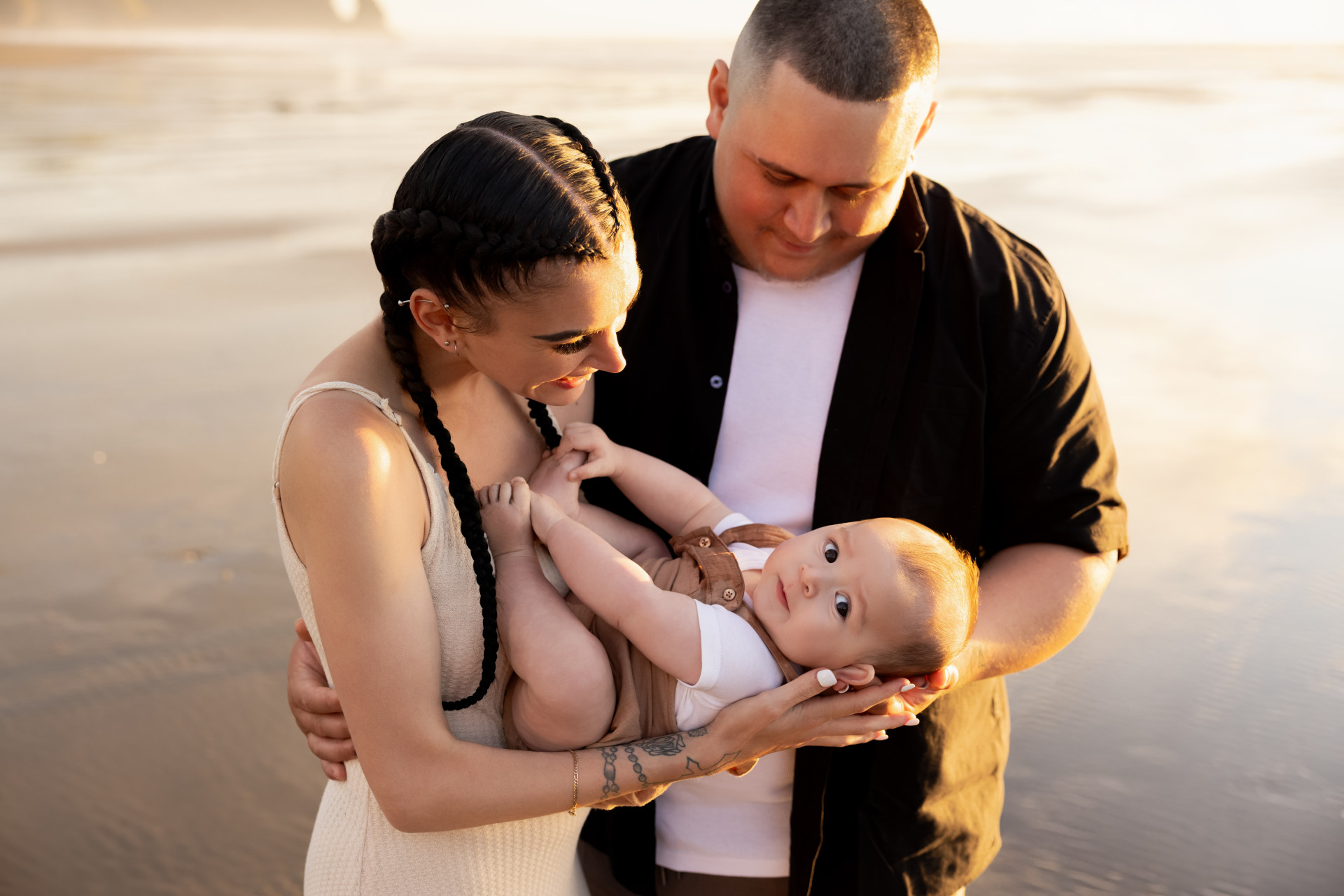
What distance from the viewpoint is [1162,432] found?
658 centimetres

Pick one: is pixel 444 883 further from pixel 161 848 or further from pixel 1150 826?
pixel 1150 826

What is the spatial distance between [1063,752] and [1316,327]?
5.34 metres

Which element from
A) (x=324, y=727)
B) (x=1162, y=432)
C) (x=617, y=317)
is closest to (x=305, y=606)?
(x=324, y=727)

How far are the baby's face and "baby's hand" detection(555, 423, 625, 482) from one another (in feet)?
1.56

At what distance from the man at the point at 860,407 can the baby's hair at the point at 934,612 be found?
6cm

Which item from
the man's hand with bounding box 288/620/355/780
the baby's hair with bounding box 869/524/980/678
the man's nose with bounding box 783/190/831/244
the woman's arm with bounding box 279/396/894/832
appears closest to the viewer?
the woman's arm with bounding box 279/396/894/832

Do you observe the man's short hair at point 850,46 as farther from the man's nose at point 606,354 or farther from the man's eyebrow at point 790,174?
the man's nose at point 606,354

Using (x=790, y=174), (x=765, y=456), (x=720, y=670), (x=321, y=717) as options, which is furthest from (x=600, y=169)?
(x=321, y=717)

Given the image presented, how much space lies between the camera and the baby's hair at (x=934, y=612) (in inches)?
88.6

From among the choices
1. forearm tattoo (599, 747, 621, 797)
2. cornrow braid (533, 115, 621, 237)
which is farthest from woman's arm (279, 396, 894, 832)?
cornrow braid (533, 115, 621, 237)

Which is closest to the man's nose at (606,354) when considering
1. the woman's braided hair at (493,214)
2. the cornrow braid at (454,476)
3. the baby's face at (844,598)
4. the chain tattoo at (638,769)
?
the woman's braided hair at (493,214)

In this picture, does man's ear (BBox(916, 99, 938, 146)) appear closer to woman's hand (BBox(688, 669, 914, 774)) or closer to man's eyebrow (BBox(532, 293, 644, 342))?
man's eyebrow (BBox(532, 293, 644, 342))

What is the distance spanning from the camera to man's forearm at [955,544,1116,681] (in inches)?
97.7

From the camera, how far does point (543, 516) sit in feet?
7.29
